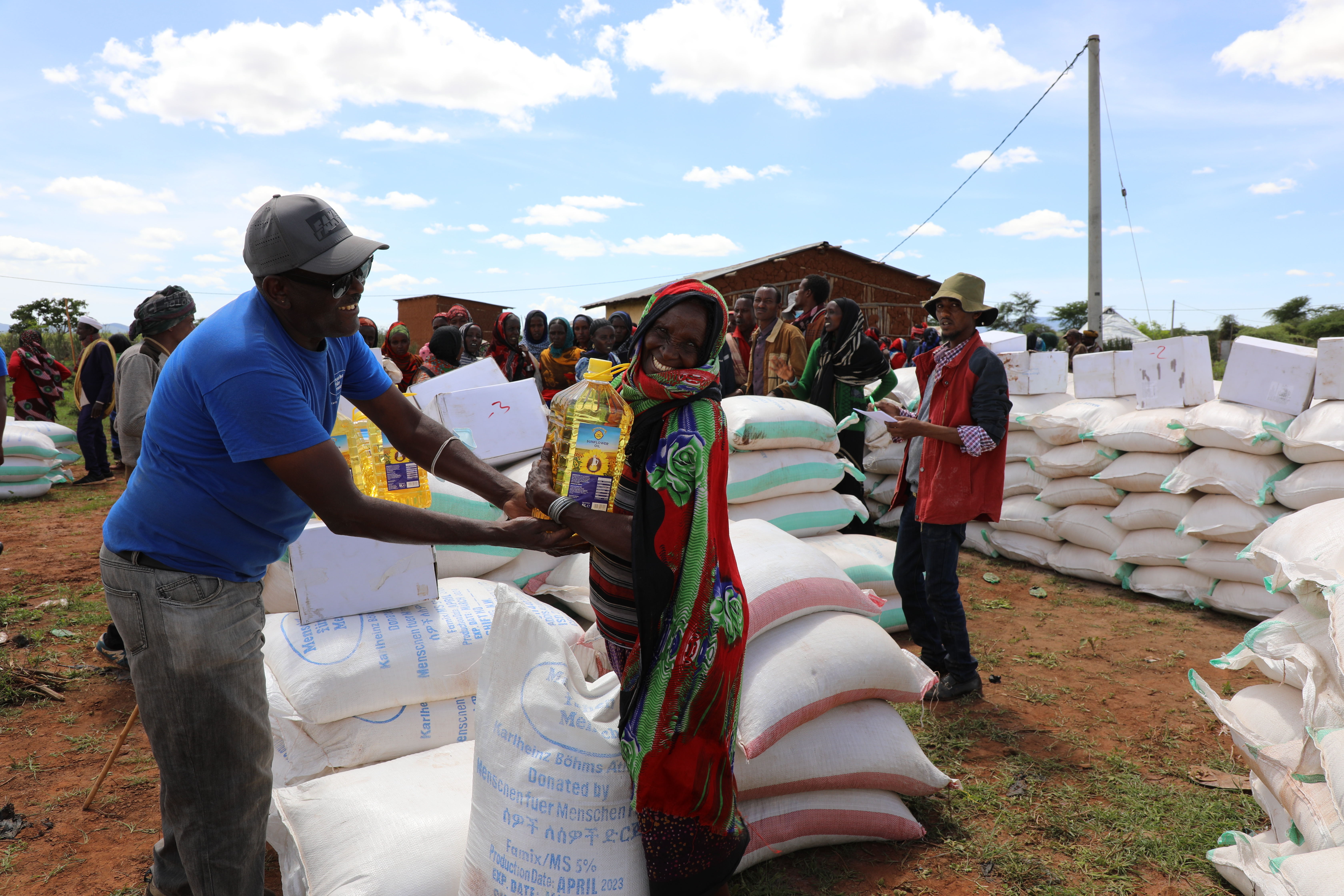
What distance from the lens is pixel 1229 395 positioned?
188 inches

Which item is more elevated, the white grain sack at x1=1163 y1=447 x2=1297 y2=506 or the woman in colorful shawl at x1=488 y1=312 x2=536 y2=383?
the woman in colorful shawl at x1=488 y1=312 x2=536 y2=383

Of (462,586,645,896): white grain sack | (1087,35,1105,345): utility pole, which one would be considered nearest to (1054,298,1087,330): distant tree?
(1087,35,1105,345): utility pole

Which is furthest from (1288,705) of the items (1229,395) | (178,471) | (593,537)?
(178,471)

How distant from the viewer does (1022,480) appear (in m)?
5.93

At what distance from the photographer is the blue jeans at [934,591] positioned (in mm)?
3506

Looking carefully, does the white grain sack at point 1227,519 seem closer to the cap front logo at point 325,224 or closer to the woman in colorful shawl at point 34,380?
the cap front logo at point 325,224

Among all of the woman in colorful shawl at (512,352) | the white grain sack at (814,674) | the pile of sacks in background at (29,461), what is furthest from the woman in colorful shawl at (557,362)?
the pile of sacks in background at (29,461)

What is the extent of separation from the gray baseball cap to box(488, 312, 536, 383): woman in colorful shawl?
533 cm

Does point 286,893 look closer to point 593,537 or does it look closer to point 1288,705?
point 593,537

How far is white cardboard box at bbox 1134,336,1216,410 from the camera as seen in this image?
16.5 feet

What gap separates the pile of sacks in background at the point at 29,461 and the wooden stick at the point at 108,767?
23.4 feet

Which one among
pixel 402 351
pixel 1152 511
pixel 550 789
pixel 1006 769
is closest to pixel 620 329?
pixel 402 351

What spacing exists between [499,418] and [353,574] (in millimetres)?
1760

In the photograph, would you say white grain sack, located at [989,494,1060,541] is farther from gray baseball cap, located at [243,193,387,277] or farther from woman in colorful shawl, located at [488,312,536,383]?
gray baseball cap, located at [243,193,387,277]
